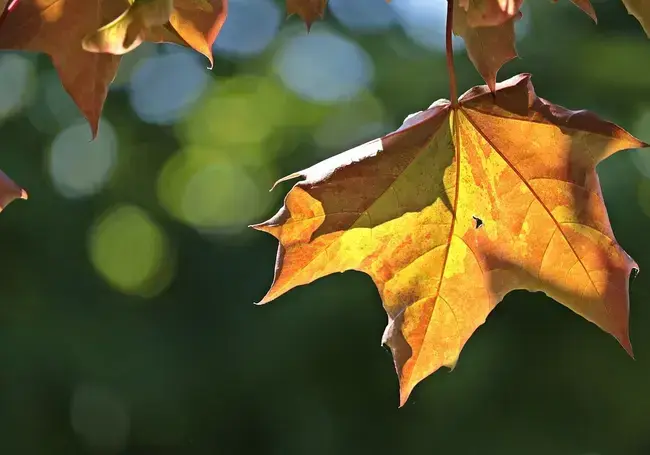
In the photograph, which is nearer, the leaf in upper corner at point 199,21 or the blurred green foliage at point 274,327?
the leaf in upper corner at point 199,21

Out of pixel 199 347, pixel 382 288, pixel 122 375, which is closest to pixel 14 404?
pixel 122 375

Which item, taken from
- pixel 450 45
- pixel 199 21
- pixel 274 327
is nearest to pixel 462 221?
pixel 450 45

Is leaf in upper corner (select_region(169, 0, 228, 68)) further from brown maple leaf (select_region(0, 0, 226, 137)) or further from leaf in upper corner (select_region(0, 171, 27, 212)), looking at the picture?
leaf in upper corner (select_region(0, 171, 27, 212))

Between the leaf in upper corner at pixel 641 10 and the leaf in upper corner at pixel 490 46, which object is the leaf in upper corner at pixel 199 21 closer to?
the leaf in upper corner at pixel 490 46

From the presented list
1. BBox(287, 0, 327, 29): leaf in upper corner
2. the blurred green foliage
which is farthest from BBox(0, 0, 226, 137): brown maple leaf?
the blurred green foliage

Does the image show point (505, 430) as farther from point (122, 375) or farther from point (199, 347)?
point (122, 375)

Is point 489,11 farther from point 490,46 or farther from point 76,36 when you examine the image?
point 76,36

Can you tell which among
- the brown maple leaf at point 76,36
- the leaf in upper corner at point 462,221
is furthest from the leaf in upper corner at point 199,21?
the leaf in upper corner at point 462,221

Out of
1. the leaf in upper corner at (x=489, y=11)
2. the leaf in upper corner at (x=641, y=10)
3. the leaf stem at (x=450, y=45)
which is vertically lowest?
the leaf stem at (x=450, y=45)
